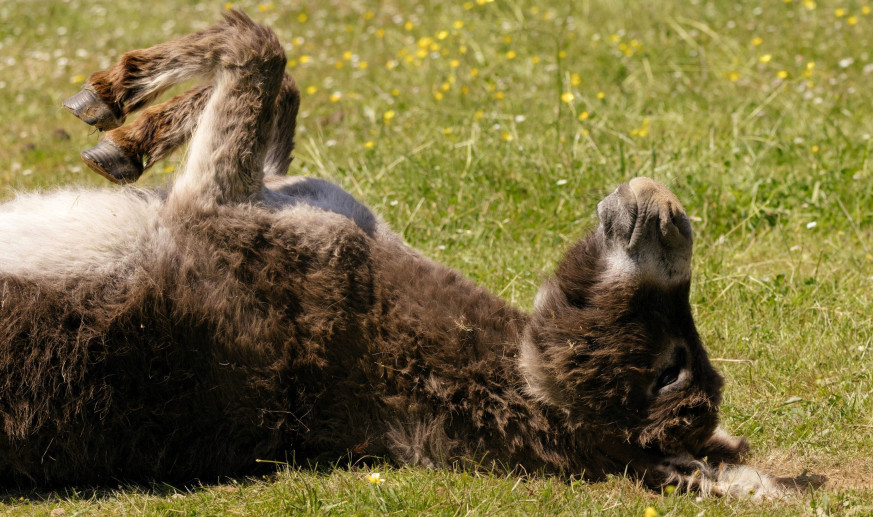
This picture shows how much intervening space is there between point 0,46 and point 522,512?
9141 millimetres

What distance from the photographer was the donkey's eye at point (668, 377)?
3.60m

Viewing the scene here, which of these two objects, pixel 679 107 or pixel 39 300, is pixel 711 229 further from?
pixel 39 300

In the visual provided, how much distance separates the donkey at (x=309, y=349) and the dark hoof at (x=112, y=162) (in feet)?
0.63

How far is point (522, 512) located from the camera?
3.18 metres

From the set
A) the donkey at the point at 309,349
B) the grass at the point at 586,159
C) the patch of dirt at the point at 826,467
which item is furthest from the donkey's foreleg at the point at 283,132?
Answer: the patch of dirt at the point at 826,467

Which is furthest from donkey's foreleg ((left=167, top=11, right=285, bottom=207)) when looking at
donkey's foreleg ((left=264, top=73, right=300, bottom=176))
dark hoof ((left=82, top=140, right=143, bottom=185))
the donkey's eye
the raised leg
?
the donkey's eye

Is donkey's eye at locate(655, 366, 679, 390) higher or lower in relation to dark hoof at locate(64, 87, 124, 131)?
lower

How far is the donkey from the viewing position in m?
3.42

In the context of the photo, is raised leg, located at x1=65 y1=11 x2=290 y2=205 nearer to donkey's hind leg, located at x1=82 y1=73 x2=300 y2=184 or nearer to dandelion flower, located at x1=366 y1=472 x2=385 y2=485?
donkey's hind leg, located at x1=82 y1=73 x2=300 y2=184

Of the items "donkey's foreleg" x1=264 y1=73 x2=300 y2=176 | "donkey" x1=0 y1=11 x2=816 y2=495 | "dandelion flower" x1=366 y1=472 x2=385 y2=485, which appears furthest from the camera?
"donkey's foreleg" x1=264 y1=73 x2=300 y2=176

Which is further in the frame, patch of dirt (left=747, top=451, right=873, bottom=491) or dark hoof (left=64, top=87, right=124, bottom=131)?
dark hoof (left=64, top=87, right=124, bottom=131)

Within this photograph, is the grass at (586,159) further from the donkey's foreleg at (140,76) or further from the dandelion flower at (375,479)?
the donkey's foreleg at (140,76)

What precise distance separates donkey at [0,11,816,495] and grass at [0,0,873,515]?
165 millimetres

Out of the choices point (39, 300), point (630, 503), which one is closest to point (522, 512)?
point (630, 503)
